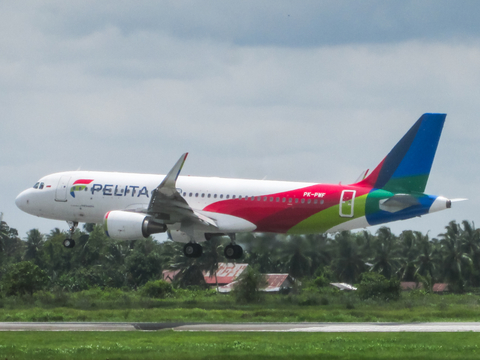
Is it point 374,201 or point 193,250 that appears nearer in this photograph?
point 374,201

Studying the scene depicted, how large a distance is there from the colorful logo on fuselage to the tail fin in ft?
61.9

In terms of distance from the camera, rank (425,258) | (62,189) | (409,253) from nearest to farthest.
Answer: (62,189) < (409,253) < (425,258)

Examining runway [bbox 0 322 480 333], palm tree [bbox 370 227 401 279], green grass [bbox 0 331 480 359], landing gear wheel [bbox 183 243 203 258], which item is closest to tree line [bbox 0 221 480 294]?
palm tree [bbox 370 227 401 279]

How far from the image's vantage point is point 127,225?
140 ft

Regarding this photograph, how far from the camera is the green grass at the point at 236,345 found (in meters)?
24.8

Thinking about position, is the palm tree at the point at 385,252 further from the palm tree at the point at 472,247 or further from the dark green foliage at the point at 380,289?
the palm tree at the point at 472,247

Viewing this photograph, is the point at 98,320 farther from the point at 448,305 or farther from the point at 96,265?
the point at 96,265

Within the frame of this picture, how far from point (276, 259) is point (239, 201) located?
7657mm

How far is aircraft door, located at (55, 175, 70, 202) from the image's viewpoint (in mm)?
47656

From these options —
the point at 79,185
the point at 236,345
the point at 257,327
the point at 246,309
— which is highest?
the point at 79,185

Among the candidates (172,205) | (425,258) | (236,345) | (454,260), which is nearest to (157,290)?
(172,205)

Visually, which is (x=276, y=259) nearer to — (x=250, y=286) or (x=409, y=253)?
(x=250, y=286)

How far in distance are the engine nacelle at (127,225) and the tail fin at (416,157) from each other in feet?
46.3

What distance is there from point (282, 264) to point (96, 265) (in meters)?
47.9
